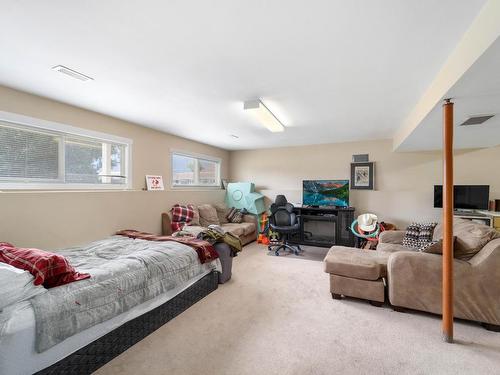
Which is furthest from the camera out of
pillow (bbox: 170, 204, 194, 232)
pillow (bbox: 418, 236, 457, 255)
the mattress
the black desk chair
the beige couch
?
the black desk chair

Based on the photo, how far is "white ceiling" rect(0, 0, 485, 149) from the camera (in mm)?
1415

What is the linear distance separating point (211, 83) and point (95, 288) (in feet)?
6.70

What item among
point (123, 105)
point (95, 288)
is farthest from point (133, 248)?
point (123, 105)

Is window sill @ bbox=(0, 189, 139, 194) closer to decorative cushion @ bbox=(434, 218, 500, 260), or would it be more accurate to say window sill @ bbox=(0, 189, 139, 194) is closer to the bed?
the bed

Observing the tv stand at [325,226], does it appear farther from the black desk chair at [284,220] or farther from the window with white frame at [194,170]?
the window with white frame at [194,170]

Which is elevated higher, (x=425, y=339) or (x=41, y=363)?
(x=41, y=363)

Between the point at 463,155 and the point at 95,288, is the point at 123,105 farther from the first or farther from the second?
the point at 463,155

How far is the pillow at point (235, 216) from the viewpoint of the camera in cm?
541

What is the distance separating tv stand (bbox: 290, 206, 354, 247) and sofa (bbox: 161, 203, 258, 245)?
3.20ft

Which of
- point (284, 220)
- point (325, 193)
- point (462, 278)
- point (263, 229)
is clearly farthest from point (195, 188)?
point (462, 278)

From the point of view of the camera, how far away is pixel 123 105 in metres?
2.99

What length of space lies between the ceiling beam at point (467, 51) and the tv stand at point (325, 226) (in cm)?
272

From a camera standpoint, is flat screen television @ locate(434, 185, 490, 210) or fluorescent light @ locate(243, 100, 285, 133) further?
flat screen television @ locate(434, 185, 490, 210)

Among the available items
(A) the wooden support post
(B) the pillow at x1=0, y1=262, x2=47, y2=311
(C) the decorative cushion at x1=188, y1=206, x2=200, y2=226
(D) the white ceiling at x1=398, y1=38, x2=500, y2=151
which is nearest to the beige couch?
(A) the wooden support post
